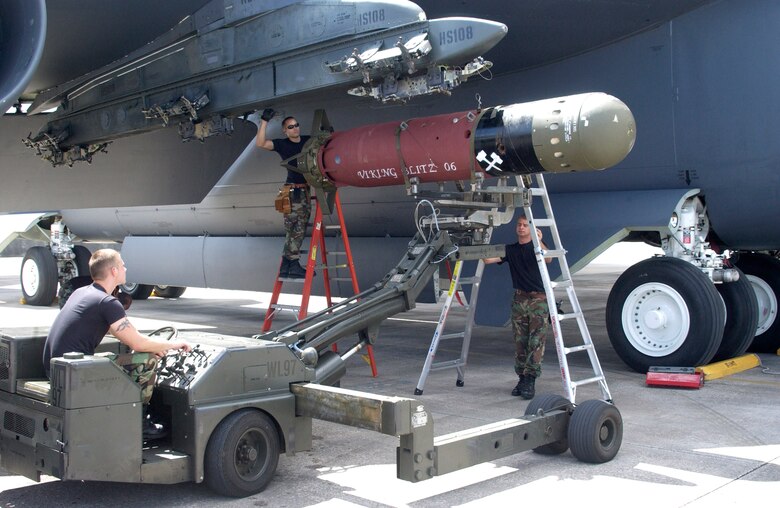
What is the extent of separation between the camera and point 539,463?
5.23 m

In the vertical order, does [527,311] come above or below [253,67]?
below

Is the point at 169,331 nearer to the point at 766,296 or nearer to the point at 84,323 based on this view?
the point at 84,323

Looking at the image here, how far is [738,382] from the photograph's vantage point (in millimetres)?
7867

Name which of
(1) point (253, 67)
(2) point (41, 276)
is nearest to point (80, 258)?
(2) point (41, 276)

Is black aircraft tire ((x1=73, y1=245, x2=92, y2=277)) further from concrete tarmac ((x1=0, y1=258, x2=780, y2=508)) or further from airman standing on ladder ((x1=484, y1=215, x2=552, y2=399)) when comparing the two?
airman standing on ladder ((x1=484, y1=215, x2=552, y2=399))

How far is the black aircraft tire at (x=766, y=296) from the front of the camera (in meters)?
9.65

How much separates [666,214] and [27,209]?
326 inches

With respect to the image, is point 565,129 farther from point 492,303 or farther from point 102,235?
point 102,235

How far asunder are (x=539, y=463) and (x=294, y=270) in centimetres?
402

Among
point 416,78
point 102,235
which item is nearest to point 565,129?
point 416,78

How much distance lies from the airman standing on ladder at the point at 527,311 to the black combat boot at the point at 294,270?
222 cm

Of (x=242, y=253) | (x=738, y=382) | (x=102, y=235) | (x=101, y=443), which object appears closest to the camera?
(x=101, y=443)

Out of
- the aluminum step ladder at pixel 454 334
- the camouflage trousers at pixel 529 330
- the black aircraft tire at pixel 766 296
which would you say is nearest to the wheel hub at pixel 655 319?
the camouflage trousers at pixel 529 330

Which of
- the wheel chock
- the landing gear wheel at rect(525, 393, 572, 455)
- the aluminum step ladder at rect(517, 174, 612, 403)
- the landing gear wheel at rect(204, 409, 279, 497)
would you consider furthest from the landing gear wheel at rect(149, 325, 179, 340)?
the wheel chock
